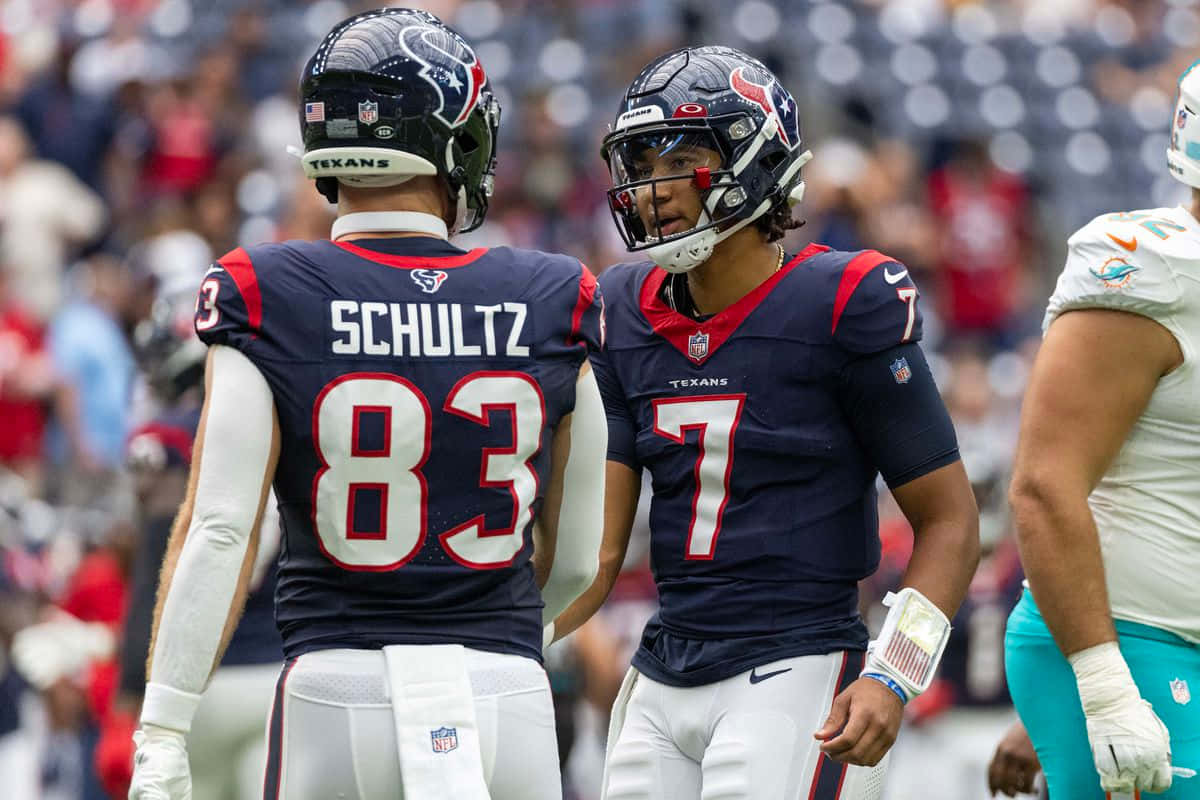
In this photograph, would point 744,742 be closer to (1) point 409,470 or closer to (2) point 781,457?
(2) point 781,457

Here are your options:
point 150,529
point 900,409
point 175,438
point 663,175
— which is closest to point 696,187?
point 663,175

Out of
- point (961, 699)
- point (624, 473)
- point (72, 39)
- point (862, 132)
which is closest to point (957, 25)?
point (862, 132)

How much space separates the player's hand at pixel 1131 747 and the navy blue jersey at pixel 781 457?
1.77 ft

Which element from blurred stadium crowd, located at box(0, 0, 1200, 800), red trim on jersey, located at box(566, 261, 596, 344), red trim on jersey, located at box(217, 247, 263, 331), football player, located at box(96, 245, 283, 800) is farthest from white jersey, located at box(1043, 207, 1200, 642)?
blurred stadium crowd, located at box(0, 0, 1200, 800)

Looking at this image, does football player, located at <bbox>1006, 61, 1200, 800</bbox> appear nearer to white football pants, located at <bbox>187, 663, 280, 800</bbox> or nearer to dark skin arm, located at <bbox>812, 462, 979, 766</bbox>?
dark skin arm, located at <bbox>812, 462, 979, 766</bbox>

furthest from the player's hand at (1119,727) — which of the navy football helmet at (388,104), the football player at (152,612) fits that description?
the football player at (152,612)

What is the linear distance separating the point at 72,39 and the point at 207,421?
10.0 meters

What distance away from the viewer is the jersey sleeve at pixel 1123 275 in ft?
12.0

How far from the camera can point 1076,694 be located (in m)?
3.83

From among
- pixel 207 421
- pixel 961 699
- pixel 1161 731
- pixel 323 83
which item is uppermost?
pixel 323 83

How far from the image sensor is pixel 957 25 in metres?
14.5

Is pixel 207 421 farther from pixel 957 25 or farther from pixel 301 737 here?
pixel 957 25

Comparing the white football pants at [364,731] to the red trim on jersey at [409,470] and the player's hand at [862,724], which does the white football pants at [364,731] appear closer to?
the red trim on jersey at [409,470]

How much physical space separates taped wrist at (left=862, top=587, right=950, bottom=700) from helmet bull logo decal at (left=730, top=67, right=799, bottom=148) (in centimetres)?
99
